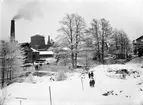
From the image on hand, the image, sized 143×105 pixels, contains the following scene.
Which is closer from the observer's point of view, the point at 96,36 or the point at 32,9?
the point at 32,9

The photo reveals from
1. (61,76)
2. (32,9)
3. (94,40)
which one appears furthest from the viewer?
(61,76)

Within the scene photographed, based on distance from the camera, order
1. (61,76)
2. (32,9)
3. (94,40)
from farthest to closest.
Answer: (61,76) < (94,40) < (32,9)

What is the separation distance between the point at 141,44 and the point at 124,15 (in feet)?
1.78

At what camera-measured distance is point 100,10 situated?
1751 mm

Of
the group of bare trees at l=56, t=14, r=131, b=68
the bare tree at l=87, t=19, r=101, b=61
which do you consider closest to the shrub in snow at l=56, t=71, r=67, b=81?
the group of bare trees at l=56, t=14, r=131, b=68

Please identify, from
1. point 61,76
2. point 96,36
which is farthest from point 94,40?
point 61,76

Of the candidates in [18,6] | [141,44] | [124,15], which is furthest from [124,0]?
[18,6]

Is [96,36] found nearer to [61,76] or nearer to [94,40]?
[94,40]

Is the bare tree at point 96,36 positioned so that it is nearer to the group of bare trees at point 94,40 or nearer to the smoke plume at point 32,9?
the group of bare trees at point 94,40

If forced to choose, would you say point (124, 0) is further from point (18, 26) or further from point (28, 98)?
point (28, 98)

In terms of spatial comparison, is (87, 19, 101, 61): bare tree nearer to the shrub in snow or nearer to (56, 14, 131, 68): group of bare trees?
(56, 14, 131, 68): group of bare trees

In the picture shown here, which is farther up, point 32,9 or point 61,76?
point 32,9

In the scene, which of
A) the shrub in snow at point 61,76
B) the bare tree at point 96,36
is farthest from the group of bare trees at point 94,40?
the shrub in snow at point 61,76

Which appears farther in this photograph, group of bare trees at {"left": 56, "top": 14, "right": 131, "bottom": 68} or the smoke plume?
group of bare trees at {"left": 56, "top": 14, "right": 131, "bottom": 68}
